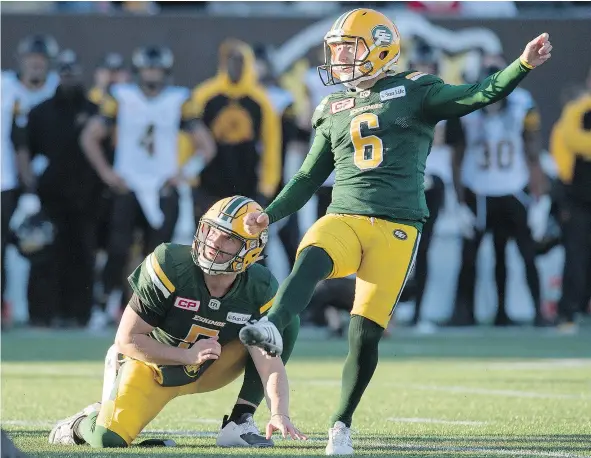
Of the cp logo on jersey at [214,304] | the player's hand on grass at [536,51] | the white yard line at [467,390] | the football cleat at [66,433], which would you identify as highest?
the player's hand on grass at [536,51]

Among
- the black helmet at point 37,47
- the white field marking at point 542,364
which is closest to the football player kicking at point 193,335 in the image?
the white field marking at point 542,364

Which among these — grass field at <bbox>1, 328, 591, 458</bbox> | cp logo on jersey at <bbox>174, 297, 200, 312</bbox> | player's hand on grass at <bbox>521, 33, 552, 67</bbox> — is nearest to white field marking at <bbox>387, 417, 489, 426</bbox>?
grass field at <bbox>1, 328, 591, 458</bbox>

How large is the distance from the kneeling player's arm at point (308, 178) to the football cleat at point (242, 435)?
0.85 meters

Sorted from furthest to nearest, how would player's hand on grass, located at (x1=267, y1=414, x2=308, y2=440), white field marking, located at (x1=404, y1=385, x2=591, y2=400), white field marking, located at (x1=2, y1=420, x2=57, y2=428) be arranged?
1. white field marking, located at (x1=404, y1=385, x2=591, y2=400)
2. white field marking, located at (x1=2, y1=420, x2=57, y2=428)
3. player's hand on grass, located at (x1=267, y1=414, x2=308, y2=440)

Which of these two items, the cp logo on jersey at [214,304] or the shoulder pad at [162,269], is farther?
the cp logo on jersey at [214,304]

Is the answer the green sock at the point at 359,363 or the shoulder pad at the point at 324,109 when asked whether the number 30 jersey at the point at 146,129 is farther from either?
the green sock at the point at 359,363

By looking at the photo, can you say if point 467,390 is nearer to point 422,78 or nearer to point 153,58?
point 422,78

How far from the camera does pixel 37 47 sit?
12102 mm

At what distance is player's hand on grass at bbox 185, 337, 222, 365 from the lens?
5.19 meters

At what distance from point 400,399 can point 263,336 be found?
268cm

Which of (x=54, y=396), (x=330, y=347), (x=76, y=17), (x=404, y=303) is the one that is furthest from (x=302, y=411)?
(x=76, y=17)

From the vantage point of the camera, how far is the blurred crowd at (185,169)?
1214 centimetres

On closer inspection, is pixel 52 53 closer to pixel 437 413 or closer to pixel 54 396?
pixel 54 396

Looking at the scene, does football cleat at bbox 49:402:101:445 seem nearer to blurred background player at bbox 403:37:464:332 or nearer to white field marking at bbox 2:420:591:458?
white field marking at bbox 2:420:591:458
